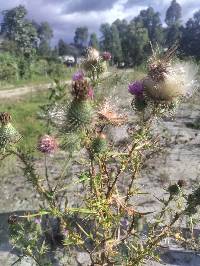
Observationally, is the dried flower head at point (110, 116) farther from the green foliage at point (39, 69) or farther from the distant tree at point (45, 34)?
the distant tree at point (45, 34)

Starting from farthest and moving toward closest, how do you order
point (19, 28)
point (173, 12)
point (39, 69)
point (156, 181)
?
point (173, 12) < point (19, 28) < point (39, 69) < point (156, 181)

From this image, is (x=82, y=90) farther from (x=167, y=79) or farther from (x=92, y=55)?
(x=92, y=55)

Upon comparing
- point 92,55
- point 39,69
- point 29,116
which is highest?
point 92,55

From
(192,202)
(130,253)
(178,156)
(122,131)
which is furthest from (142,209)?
(192,202)

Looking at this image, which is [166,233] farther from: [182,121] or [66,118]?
[182,121]

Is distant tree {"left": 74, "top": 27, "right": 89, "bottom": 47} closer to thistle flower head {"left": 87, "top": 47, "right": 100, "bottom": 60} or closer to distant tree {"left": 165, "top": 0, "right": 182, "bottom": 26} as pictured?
distant tree {"left": 165, "top": 0, "right": 182, "bottom": 26}

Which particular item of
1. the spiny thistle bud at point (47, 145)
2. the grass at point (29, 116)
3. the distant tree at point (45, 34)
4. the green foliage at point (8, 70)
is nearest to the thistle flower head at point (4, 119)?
the spiny thistle bud at point (47, 145)

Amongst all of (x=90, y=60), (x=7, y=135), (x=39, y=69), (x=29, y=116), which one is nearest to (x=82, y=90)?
(x=7, y=135)
